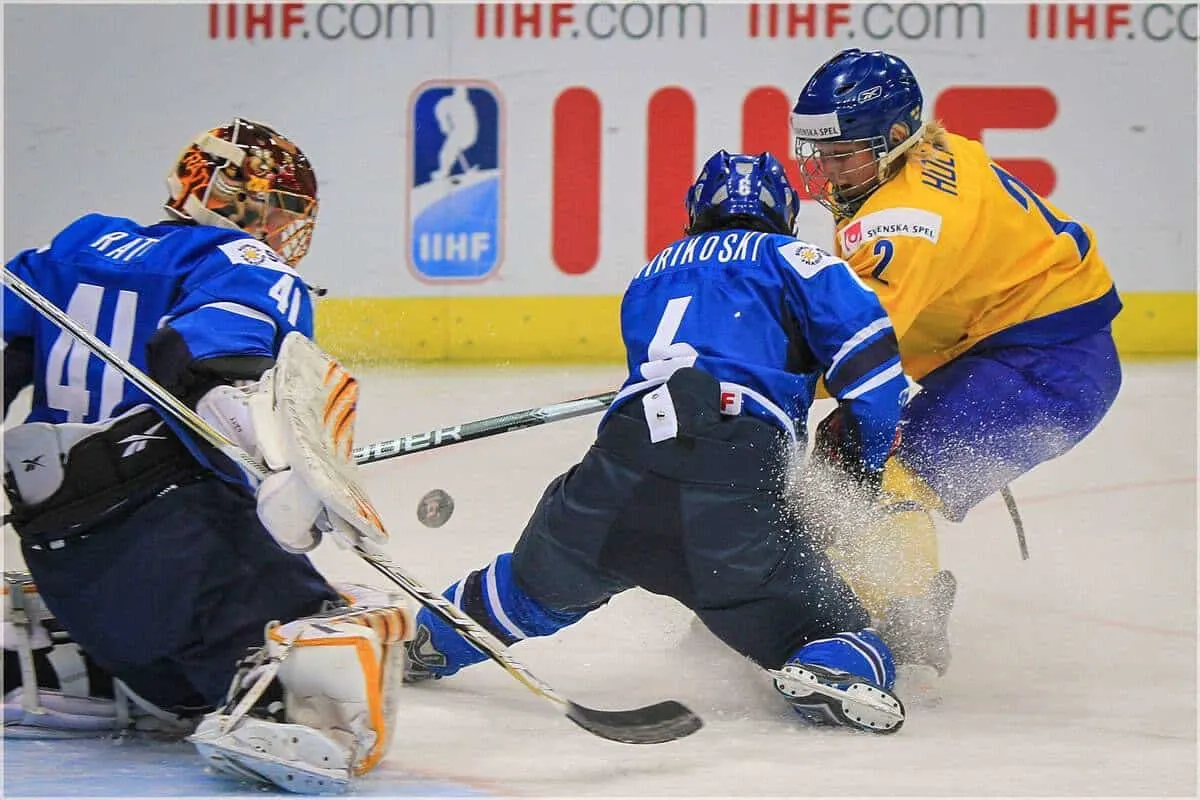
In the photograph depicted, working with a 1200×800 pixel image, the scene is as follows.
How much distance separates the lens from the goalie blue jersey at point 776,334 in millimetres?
2559

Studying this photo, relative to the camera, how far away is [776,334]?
259 centimetres

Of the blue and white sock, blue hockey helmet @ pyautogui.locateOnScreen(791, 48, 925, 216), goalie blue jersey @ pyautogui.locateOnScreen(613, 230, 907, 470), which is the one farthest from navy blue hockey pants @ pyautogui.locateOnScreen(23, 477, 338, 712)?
blue hockey helmet @ pyautogui.locateOnScreen(791, 48, 925, 216)

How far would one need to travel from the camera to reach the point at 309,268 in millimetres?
5711

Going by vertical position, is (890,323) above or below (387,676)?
above

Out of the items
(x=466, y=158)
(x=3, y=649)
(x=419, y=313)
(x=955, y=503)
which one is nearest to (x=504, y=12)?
(x=466, y=158)

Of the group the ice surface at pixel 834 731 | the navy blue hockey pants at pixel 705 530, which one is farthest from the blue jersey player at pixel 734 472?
the ice surface at pixel 834 731

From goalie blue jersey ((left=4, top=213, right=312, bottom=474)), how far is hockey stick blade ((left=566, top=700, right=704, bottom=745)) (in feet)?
2.24

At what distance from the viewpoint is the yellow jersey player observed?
2.81m

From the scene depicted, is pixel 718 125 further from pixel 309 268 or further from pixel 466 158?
pixel 309 268

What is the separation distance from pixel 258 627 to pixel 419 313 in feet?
11.4

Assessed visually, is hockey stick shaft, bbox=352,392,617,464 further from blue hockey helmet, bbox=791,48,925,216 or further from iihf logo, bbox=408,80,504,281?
iihf logo, bbox=408,80,504,281

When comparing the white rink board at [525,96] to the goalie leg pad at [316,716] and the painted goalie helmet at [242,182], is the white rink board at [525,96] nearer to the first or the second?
the painted goalie helmet at [242,182]

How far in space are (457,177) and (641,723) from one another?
3.51 m

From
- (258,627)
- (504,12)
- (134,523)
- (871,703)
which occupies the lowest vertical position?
(871,703)
